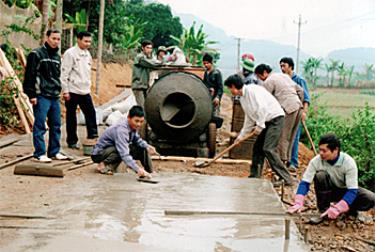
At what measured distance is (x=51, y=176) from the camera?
7.21 metres

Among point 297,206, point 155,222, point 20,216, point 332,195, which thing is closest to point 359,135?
point 332,195

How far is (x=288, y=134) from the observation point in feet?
29.8

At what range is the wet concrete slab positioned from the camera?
472cm

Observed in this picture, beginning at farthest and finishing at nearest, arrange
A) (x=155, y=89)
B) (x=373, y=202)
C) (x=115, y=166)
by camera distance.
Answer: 1. (x=155, y=89)
2. (x=115, y=166)
3. (x=373, y=202)

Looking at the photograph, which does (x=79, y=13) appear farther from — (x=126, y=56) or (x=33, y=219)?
(x=33, y=219)

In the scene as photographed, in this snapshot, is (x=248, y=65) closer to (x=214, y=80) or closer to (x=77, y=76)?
(x=214, y=80)

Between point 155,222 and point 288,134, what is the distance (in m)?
4.15

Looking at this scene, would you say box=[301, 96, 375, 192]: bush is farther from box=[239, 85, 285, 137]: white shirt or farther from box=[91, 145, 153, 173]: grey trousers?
box=[91, 145, 153, 173]: grey trousers

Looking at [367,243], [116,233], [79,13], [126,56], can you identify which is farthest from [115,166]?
[126,56]

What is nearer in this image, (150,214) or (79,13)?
(150,214)

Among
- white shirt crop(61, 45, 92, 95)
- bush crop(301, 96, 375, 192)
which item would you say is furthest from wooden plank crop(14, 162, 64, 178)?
bush crop(301, 96, 375, 192)

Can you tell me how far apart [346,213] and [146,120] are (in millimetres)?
5326

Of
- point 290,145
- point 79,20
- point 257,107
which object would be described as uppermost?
point 79,20

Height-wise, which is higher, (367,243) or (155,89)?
(155,89)
